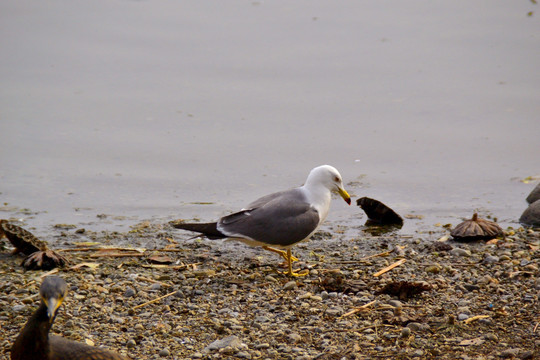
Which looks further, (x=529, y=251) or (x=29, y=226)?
(x=29, y=226)

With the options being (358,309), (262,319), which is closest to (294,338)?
(262,319)

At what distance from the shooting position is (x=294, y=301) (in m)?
5.67

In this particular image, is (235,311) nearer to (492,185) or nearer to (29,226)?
(29,226)

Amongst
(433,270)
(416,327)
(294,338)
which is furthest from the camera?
(433,270)

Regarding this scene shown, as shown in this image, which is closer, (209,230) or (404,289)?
(404,289)

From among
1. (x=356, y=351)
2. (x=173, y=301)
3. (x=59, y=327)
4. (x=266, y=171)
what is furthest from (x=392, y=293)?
(x=266, y=171)

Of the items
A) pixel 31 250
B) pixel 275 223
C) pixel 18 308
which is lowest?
pixel 18 308

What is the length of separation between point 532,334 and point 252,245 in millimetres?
2473

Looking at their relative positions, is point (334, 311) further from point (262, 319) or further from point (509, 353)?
point (509, 353)

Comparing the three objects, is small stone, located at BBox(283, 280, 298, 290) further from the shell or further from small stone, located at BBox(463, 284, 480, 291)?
the shell

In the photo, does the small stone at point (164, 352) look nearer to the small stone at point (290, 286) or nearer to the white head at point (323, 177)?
the small stone at point (290, 286)

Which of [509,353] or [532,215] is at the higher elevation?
[532,215]

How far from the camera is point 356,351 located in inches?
191

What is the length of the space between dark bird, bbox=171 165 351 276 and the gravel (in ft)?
0.80
